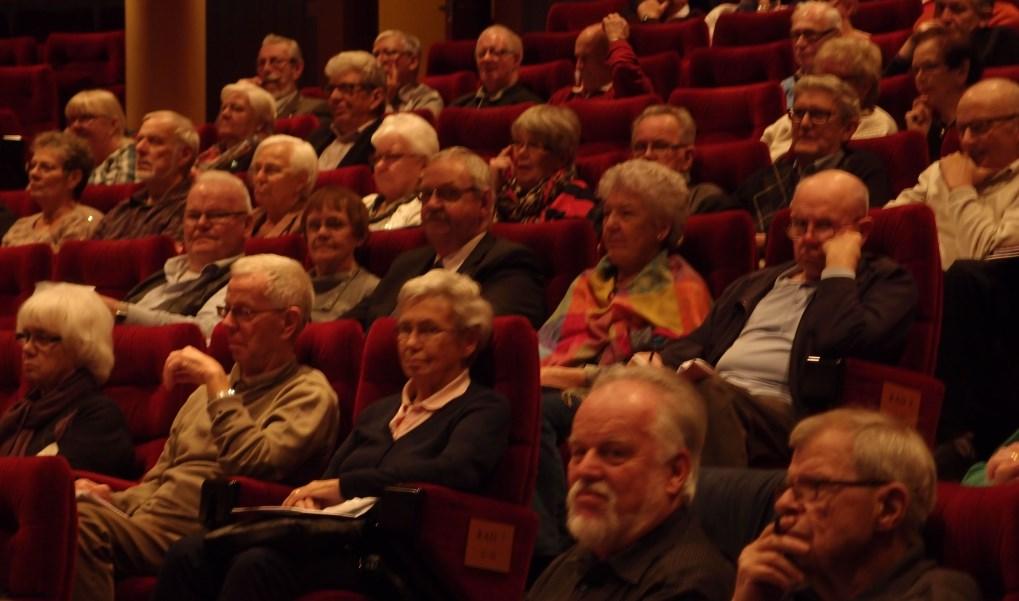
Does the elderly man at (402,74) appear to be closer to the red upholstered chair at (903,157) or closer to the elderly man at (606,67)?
the elderly man at (606,67)

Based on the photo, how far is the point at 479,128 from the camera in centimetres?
454

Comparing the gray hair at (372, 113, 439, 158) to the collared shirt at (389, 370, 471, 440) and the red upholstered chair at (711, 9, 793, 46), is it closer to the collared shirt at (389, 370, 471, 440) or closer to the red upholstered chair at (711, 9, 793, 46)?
the collared shirt at (389, 370, 471, 440)

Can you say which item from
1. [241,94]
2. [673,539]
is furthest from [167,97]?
[673,539]

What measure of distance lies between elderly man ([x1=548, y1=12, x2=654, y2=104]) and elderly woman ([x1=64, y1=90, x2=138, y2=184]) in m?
1.41

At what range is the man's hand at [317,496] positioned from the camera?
243 cm

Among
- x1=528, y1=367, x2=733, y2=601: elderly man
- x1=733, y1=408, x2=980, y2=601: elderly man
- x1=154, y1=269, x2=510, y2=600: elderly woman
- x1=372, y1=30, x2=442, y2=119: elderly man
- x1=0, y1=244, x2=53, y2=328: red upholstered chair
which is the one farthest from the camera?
x1=372, y1=30, x2=442, y2=119: elderly man

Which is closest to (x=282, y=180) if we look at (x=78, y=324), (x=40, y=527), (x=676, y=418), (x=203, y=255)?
(x=203, y=255)

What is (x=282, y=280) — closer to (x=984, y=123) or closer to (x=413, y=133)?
(x=413, y=133)

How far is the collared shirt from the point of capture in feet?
8.24

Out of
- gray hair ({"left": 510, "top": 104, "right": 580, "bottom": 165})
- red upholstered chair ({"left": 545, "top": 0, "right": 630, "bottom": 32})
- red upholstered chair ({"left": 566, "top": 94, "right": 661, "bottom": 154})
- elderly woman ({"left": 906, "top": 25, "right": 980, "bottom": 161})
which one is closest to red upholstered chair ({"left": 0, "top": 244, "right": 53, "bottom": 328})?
gray hair ({"left": 510, "top": 104, "right": 580, "bottom": 165})

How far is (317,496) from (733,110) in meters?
2.32

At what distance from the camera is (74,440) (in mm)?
2814

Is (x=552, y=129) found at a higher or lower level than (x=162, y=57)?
higher

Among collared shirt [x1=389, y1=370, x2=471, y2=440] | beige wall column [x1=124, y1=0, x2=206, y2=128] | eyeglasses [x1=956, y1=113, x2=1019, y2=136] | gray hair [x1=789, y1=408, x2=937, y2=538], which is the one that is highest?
eyeglasses [x1=956, y1=113, x2=1019, y2=136]
